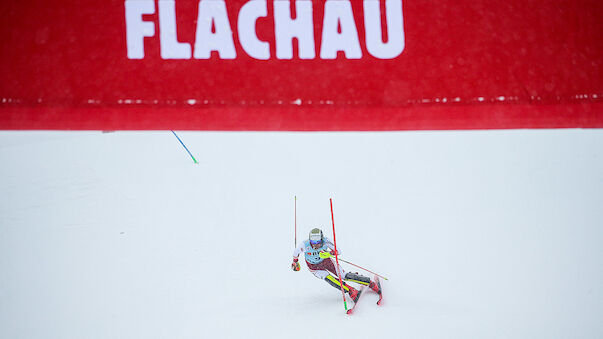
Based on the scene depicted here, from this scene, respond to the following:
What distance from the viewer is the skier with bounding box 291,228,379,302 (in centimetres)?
273

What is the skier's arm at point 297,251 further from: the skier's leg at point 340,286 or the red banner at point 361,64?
the red banner at point 361,64

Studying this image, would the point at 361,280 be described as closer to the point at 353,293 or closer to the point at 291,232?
the point at 353,293

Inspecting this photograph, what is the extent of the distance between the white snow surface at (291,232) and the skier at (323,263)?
0.10m

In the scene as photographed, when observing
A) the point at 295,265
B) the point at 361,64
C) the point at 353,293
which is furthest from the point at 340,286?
the point at 361,64

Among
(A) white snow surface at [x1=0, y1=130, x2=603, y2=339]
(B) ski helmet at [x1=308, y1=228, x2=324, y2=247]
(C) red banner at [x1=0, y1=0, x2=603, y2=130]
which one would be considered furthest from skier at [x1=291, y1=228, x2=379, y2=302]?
(C) red banner at [x1=0, y1=0, x2=603, y2=130]

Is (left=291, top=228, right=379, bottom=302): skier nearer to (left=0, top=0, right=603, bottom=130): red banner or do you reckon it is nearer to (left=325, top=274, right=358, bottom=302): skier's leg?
(left=325, top=274, right=358, bottom=302): skier's leg

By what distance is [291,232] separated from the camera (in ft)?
10.4

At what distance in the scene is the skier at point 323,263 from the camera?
8.97 feet

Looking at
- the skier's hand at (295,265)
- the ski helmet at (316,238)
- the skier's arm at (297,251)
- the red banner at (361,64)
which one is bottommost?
the skier's hand at (295,265)

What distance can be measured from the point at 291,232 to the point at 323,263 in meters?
0.48

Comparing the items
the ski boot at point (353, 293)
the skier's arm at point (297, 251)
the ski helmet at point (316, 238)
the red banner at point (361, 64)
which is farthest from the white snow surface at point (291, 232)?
the red banner at point (361, 64)

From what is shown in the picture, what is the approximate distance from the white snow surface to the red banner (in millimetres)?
1271

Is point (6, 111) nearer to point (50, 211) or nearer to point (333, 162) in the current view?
point (50, 211)

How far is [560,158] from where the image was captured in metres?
3.60
